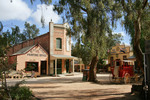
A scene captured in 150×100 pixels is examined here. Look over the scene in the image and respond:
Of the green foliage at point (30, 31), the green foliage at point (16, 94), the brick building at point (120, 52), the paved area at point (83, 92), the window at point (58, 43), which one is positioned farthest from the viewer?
the green foliage at point (30, 31)

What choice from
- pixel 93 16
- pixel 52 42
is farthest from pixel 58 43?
pixel 93 16

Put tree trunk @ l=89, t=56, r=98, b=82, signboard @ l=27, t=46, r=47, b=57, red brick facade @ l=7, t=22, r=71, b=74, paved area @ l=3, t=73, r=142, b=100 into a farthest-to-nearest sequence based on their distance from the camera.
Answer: red brick facade @ l=7, t=22, r=71, b=74, signboard @ l=27, t=46, r=47, b=57, tree trunk @ l=89, t=56, r=98, b=82, paved area @ l=3, t=73, r=142, b=100

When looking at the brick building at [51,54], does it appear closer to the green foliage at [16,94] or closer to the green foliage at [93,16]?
the green foliage at [93,16]

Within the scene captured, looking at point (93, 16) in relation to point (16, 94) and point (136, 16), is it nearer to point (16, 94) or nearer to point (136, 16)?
point (136, 16)

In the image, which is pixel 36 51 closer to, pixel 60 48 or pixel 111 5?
pixel 60 48

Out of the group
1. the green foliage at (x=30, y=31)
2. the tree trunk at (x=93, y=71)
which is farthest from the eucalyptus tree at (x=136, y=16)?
the green foliage at (x=30, y=31)

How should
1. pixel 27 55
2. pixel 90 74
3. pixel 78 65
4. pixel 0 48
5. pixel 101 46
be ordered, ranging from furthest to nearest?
pixel 78 65, pixel 27 55, pixel 90 74, pixel 101 46, pixel 0 48

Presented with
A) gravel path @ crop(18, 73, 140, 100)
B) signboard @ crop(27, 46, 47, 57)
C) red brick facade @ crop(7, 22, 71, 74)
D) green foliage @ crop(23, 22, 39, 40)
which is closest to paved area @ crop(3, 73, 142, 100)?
gravel path @ crop(18, 73, 140, 100)

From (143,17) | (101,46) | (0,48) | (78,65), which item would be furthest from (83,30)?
(78,65)

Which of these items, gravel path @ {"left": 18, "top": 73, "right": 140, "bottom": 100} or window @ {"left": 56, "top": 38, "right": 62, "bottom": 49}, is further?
window @ {"left": 56, "top": 38, "right": 62, "bottom": 49}

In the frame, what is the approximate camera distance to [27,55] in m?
21.6

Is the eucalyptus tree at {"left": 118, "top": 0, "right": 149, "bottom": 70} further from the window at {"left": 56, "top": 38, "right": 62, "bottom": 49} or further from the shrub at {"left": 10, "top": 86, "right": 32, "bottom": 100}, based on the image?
the window at {"left": 56, "top": 38, "right": 62, "bottom": 49}

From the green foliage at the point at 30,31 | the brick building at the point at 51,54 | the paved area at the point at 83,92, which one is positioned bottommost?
the paved area at the point at 83,92

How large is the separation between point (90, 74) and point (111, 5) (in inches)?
277
